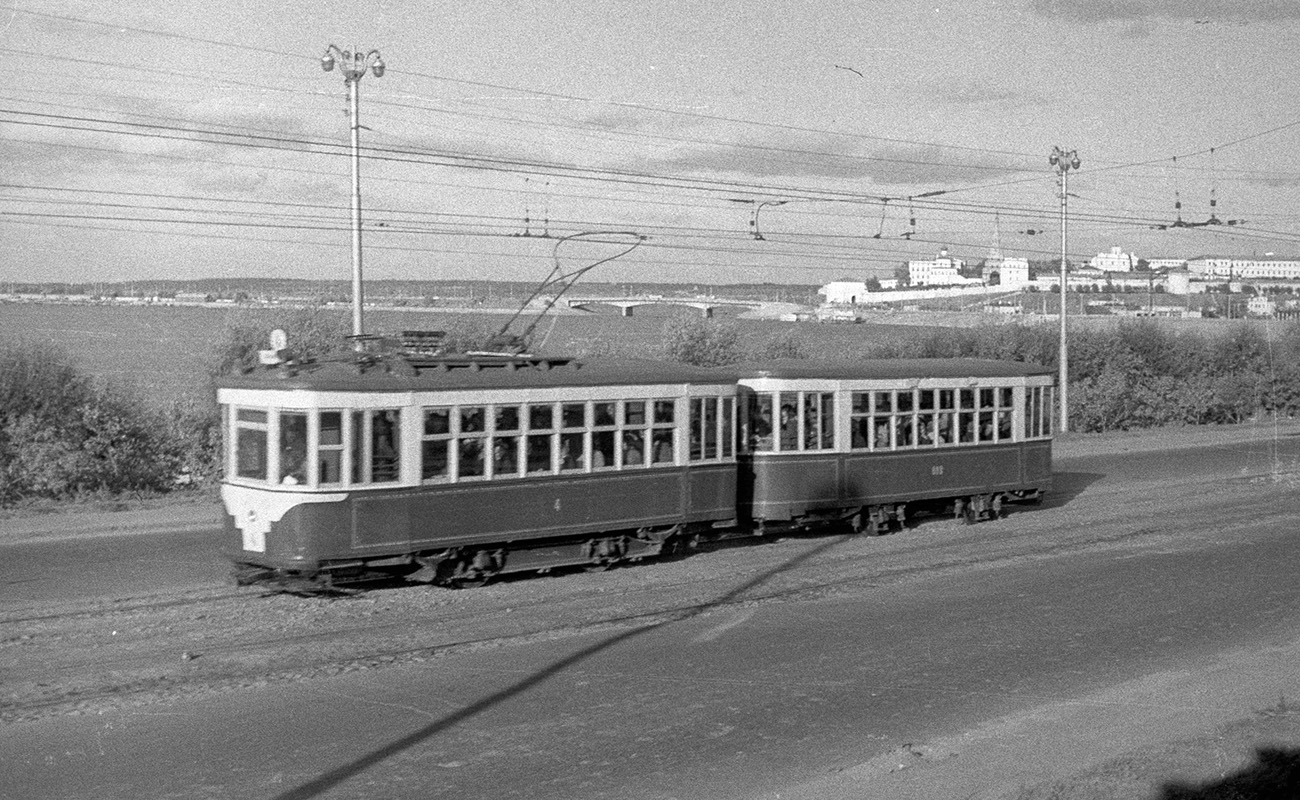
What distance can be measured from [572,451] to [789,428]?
4.44 m

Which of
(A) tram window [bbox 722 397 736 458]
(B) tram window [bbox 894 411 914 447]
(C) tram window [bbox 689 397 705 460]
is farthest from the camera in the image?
(B) tram window [bbox 894 411 914 447]

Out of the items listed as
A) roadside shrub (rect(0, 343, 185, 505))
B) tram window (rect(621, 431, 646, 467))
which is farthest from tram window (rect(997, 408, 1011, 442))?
roadside shrub (rect(0, 343, 185, 505))

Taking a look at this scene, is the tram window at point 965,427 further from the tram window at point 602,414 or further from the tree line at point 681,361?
the tram window at point 602,414

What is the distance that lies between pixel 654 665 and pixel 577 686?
1.03 metres

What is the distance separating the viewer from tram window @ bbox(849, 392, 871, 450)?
2131cm

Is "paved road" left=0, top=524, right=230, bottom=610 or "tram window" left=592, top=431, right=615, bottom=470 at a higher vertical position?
"tram window" left=592, top=431, right=615, bottom=470

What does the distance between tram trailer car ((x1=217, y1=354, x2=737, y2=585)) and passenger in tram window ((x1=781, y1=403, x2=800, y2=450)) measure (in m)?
1.92

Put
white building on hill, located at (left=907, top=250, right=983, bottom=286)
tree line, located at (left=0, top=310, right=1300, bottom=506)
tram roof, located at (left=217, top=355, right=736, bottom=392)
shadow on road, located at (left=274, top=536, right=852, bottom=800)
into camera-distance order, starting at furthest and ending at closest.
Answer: white building on hill, located at (left=907, top=250, right=983, bottom=286)
tree line, located at (left=0, top=310, right=1300, bottom=506)
tram roof, located at (left=217, top=355, right=736, bottom=392)
shadow on road, located at (left=274, top=536, right=852, bottom=800)

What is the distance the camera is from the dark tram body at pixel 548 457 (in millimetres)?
15227

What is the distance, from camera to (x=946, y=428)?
2291 centimetres

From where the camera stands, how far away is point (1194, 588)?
1677 cm

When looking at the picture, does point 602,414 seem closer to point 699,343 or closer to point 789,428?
point 789,428

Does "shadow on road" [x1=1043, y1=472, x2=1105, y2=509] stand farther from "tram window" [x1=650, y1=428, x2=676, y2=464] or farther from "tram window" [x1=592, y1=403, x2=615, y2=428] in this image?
"tram window" [x1=592, y1=403, x2=615, y2=428]

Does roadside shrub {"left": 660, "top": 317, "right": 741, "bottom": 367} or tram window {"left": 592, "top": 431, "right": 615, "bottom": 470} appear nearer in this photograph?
tram window {"left": 592, "top": 431, "right": 615, "bottom": 470}
